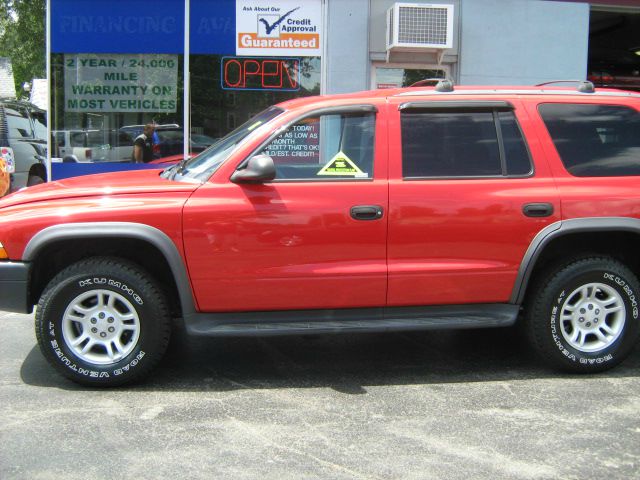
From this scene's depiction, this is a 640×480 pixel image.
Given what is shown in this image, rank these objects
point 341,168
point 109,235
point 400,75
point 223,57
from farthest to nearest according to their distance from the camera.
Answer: point 400,75
point 223,57
point 341,168
point 109,235

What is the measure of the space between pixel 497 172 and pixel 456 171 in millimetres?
286

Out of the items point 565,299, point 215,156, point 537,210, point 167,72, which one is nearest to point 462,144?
point 537,210

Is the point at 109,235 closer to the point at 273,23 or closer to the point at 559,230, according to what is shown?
the point at 559,230

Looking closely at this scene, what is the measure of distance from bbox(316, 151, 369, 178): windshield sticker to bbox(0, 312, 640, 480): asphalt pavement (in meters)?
1.40

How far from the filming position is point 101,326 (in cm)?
439

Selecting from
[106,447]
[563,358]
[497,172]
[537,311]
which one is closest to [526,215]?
[497,172]

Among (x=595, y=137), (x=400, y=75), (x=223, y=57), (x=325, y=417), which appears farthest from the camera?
(x=400, y=75)

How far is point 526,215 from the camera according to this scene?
455 centimetres

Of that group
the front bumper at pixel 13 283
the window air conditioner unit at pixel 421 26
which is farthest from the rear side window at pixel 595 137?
the window air conditioner unit at pixel 421 26

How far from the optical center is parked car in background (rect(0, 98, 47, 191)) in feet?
38.0

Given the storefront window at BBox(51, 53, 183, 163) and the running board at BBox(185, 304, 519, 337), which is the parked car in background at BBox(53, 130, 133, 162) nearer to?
the storefront window at BBox(51, 53, 183, 163)

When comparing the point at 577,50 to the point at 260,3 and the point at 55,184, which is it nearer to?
the point at 260,3

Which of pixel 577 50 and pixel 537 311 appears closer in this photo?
pixel 537 311

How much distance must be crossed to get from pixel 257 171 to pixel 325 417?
5.08 feet
